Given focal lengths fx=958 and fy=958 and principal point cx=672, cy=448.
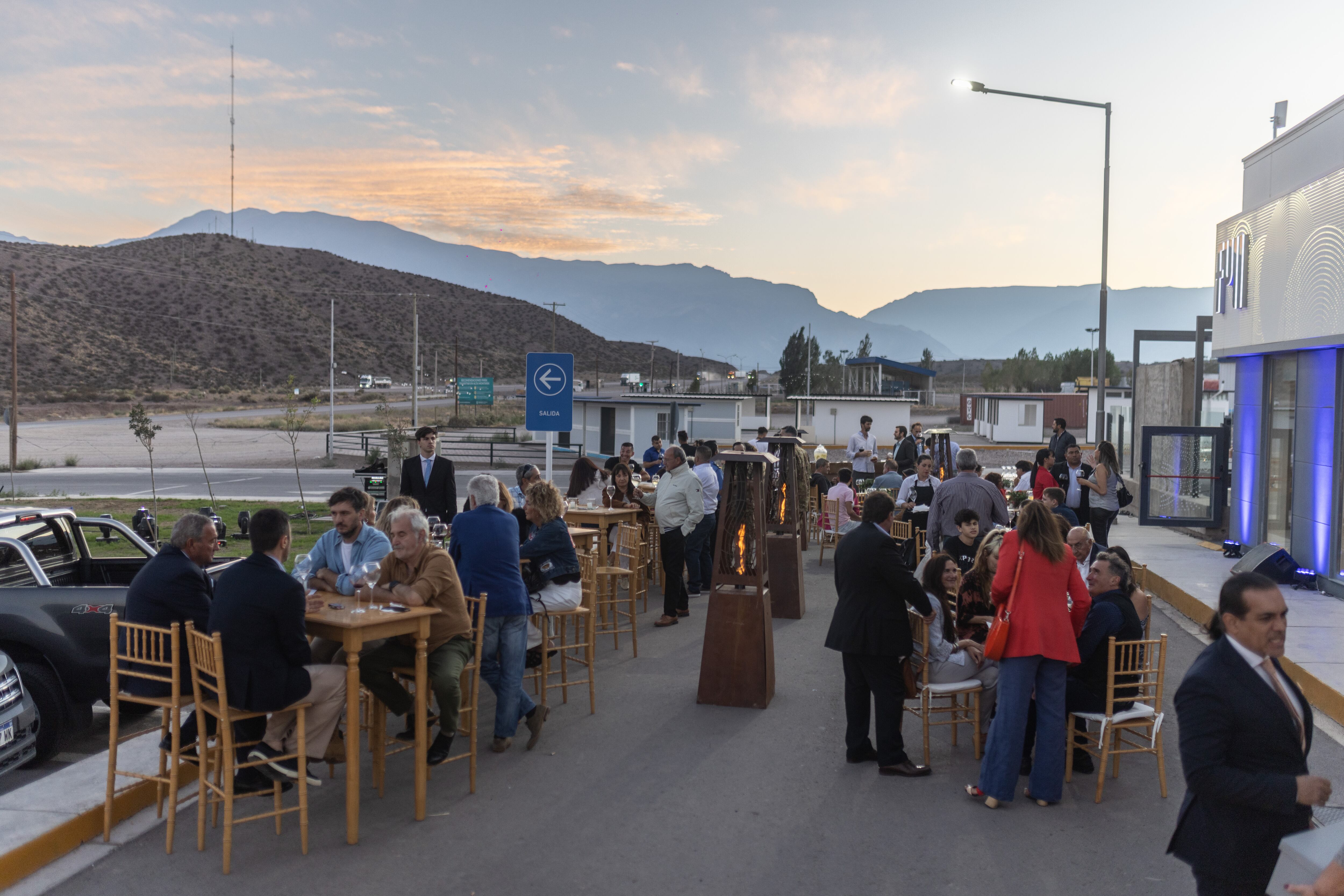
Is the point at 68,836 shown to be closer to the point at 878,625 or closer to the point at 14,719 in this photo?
the point at 14,719

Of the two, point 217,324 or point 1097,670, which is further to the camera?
point 217,324

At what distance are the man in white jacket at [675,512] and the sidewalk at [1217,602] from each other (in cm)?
493

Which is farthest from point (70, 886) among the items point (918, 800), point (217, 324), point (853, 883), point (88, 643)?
point (217, 324)

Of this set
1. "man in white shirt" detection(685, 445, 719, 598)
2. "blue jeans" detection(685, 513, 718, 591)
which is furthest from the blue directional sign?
"blue jeans" detection(685, 513, 718, 591)

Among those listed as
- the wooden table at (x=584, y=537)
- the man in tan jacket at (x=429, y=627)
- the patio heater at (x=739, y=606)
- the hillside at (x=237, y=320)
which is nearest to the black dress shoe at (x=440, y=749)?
the man in tan jacket at (x=429, y=627)

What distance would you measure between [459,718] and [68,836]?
2167 mm

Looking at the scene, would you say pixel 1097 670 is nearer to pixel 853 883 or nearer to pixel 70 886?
pixel 853 883

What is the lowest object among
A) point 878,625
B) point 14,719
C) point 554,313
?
point 14,719

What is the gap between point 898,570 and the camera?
218 inches

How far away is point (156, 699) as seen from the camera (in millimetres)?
5027

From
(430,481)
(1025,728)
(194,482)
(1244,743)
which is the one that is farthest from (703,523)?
(194,482)

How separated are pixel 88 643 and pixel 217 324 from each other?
94.9m

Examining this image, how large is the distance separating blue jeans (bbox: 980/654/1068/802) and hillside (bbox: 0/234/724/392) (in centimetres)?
7851

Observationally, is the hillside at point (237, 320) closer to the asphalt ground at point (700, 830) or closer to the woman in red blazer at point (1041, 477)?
the woman in red blazer at point (1041, 477)
